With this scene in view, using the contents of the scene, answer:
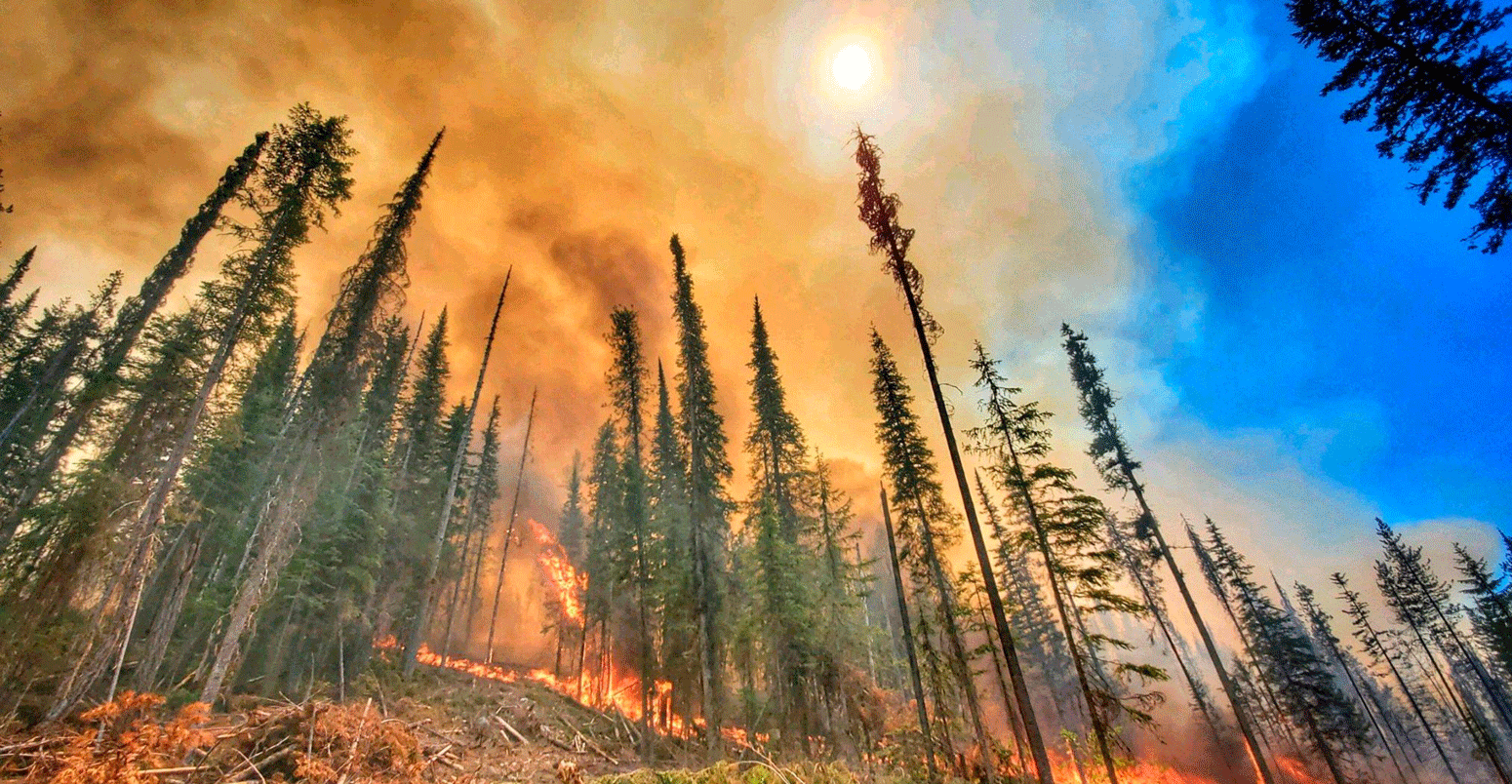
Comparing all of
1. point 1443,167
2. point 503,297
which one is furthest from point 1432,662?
point 503,297

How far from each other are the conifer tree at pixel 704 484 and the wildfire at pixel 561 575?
17004mm

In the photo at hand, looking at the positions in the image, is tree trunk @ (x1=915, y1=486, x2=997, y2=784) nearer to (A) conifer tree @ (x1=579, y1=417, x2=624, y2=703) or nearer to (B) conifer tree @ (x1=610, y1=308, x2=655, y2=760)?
(B) conifer tree @ (x1=610, y1=308, x2=655, y2=760)

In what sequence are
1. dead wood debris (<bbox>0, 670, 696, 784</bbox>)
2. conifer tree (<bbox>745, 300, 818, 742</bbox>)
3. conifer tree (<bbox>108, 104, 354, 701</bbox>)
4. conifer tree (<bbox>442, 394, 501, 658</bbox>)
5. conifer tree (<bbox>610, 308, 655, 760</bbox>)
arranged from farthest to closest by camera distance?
conifer tree (<bbox>442, 394, 501, 658</bbox>) < conifer tree (<bbox>610, 308, 655, 760</bbox>) < conifer tree (<bbox>745, 300, 818, 742</bbox>) < conifer tree (<bbox>108, 104, 354, 701</bbox>) < dead wood debris (<bbox>0, 670, 696, 784</bbox>)

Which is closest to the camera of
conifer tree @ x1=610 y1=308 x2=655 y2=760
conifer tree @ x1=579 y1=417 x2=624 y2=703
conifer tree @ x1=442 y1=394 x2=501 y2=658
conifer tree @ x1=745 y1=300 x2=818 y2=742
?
conifer tree @ x1=745 y1=300 x2=818 y2=742

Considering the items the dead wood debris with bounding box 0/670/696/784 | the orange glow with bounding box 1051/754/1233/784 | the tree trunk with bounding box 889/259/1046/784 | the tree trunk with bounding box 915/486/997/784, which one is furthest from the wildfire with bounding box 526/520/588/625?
the orange glow with bounding box 1051/754/1233/784

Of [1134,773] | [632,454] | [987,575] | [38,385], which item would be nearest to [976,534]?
[987,575]

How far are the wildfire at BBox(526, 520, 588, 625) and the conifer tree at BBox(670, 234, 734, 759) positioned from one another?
55.8ft

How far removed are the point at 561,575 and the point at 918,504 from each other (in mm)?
40252

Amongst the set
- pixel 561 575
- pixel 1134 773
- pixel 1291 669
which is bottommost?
pixel 1134 773

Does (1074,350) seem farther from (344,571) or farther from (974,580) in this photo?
(344,571)

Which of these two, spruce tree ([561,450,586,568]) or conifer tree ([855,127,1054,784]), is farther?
spruce tree ([561,450,586,568])

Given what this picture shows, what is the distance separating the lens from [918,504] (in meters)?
19.1

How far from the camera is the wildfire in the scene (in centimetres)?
3862

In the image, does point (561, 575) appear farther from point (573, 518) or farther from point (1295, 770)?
point (1295, 770)
